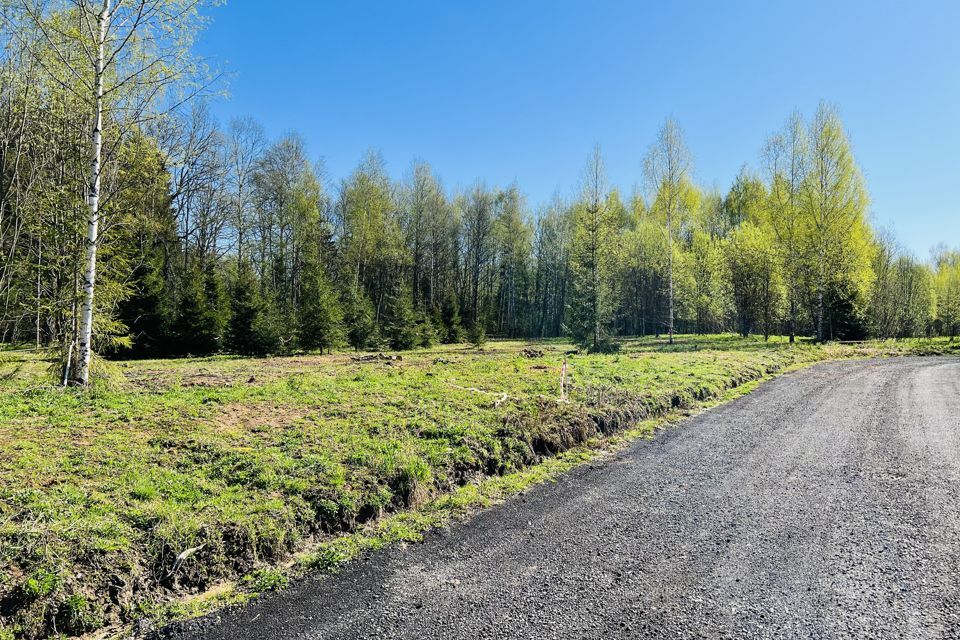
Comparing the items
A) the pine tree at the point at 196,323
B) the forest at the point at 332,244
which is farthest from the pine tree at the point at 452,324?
the pine tree at the point at 196,323

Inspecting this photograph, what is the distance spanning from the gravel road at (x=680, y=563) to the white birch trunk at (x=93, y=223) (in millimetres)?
7232

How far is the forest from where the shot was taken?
8.42 metres

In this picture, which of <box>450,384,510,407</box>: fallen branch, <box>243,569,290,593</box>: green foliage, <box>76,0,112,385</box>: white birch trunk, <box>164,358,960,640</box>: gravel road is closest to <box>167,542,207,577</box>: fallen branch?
<box>243,569,290,593</box>: green foliage

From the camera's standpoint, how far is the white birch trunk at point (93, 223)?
7980 mm

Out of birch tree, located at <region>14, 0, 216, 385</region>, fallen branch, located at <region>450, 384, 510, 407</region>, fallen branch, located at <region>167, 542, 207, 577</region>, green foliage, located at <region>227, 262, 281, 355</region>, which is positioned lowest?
fallen branch, located at <region>167, 542, 207, 577</region>

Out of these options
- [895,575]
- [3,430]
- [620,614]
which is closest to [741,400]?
[895,575]

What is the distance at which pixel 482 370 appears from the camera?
40.2 feet

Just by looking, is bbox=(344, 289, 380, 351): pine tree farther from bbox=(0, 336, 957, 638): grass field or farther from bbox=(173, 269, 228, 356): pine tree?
bbox=(0, 336, 957, 638): grass field

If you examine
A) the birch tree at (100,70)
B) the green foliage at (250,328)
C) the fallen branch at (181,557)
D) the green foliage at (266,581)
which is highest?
the birch tree at (100,70)

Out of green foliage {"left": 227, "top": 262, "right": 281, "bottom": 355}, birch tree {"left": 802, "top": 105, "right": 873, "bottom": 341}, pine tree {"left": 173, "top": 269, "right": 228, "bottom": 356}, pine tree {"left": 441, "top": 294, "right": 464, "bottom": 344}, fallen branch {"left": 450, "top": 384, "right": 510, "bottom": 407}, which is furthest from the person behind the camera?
pine tree {"left": 441, "top": 294, "right": 464, "bottom": 344}

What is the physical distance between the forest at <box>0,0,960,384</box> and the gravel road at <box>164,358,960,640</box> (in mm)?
7798

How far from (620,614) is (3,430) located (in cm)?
687

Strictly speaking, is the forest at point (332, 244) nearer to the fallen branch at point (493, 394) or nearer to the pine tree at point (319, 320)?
the pine tree at point (319, 320)

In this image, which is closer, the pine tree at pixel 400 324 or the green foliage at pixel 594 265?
the green foliage at pixel 594 265
